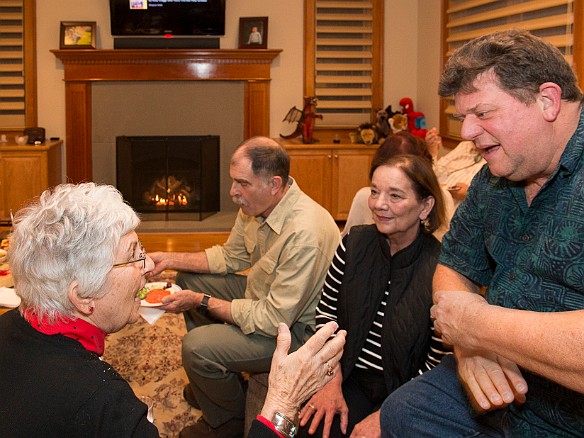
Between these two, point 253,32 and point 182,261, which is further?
point 253,32

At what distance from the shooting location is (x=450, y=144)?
6539mm

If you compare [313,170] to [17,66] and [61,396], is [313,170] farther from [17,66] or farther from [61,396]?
[61,396]

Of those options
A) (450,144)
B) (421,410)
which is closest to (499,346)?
(421,410)

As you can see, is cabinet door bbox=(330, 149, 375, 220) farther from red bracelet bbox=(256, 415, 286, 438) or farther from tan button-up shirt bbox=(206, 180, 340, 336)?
red bracelet bbox=(256, 415, 286, 438)

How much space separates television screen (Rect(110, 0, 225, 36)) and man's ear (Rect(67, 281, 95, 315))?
5.76 metres

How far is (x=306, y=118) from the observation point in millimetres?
7051

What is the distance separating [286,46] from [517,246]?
5.79 meters

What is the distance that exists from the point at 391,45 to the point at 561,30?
9.13 feet

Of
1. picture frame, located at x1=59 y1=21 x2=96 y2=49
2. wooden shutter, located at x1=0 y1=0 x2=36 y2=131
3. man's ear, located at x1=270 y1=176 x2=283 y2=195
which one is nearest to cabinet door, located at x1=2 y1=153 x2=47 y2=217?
wooden shutter, located at x1=0 y1=0 x2=36 y2=131

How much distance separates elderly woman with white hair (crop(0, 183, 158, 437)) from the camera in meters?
1.41

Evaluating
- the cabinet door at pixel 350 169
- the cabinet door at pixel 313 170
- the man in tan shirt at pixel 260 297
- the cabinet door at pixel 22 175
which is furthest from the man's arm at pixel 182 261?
the cabinet door at pixel 22 175

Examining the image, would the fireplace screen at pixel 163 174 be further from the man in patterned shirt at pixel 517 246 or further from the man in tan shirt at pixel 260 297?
the man in patterned shirt at pixel 517 246

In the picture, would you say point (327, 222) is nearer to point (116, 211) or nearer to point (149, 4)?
point (116, 211)

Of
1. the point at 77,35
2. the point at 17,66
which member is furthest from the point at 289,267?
the point at 17,66
